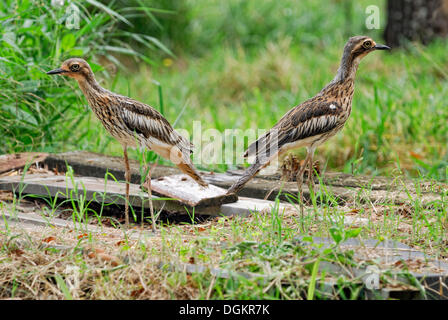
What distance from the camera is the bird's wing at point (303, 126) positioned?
13.8 feet

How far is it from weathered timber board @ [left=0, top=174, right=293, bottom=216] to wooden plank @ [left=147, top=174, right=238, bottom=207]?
45mm

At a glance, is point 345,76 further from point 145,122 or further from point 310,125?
point 145,122

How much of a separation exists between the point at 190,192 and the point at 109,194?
62cm

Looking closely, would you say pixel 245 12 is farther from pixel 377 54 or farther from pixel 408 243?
pixel 408 243

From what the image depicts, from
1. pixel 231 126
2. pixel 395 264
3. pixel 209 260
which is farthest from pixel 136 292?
pixel 231 126

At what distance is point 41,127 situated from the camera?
600cm

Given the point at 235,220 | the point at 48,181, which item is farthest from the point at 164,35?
the point at 235,220

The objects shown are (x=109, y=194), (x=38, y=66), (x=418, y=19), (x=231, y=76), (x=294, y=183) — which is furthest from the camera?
(x=418, y=19)

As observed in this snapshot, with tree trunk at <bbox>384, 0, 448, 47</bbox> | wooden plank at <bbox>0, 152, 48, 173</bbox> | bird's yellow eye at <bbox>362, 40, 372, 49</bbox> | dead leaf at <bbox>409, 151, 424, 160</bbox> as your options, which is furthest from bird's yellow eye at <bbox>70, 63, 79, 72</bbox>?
tree trunk at <bbox>384, 0, 448, 47</bbox>

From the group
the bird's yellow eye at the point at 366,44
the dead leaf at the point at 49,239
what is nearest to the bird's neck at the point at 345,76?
the bird's yellow eye at the point at 366,44

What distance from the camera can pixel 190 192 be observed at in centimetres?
461

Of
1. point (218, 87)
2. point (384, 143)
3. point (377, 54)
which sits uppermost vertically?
point (377, 54)

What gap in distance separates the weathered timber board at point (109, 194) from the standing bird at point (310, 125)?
1.14 ft
